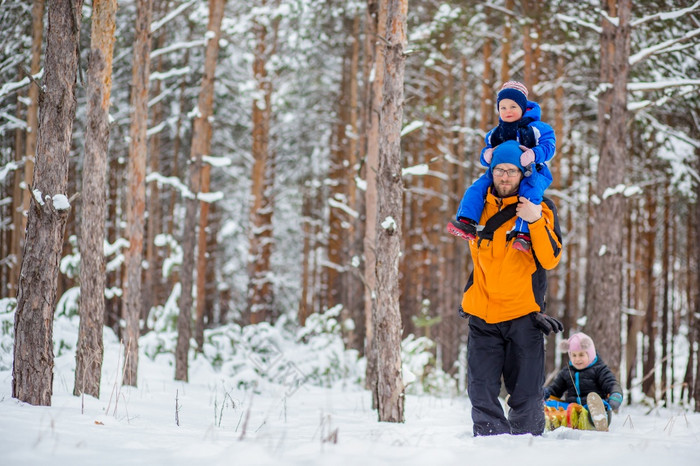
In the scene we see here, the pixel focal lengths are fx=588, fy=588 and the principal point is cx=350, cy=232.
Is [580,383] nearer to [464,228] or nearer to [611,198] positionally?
[464,228]

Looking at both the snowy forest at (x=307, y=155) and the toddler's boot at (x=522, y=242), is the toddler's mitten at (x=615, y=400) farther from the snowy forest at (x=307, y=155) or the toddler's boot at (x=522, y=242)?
the toddler's boot at (x=522, y=242)

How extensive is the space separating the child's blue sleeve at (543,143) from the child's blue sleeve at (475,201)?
310 mm

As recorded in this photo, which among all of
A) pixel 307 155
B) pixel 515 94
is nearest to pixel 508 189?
pixel 515 94

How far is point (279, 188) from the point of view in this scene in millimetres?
20062

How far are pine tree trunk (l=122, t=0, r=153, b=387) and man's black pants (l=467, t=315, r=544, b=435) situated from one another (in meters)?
6.32

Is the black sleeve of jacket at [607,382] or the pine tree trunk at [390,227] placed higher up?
the pine tree trunk at [390,227]

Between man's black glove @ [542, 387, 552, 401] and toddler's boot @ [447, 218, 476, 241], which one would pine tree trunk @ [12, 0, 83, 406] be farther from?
man's black glove @ [542, 387, 552, 401]

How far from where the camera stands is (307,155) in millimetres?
18906

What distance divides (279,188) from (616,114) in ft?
43.2

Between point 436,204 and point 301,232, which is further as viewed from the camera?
point 301,232

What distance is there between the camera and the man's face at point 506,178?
3488mm

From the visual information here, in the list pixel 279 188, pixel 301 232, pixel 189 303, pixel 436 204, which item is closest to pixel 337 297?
pixel 301 232

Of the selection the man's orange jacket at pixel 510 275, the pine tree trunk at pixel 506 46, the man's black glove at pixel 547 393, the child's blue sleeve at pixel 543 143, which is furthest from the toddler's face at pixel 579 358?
the pine tree trunk at pixel 506 46

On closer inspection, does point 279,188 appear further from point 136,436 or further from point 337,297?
point 136,436
